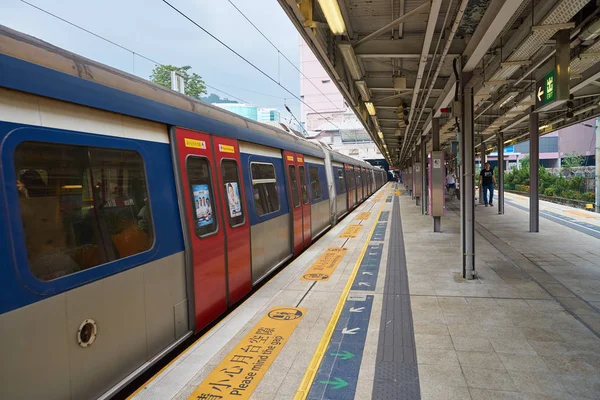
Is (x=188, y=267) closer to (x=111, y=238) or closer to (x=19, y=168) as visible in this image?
(x=111, y=238)

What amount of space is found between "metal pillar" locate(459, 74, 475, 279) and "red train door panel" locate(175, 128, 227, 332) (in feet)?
12.8

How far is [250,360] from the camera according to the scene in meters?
3.62

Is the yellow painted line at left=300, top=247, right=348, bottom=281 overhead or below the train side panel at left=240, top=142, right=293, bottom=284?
below

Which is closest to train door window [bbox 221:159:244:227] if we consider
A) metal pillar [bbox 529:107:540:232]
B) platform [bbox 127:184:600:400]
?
platform [bbox 127:184:600:400]

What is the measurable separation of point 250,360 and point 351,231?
821 centimetres

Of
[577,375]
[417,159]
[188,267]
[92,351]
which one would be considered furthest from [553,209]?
[92,351]

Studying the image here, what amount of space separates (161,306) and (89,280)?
93 centimetres

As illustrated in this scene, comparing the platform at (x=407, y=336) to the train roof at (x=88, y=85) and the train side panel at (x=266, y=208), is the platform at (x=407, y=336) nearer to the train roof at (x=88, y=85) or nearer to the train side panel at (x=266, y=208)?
the train side panel at (x=266, y=208)

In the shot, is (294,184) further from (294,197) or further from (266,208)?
(266,208)

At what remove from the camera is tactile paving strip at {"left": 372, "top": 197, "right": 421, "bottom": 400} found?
10.2 feet

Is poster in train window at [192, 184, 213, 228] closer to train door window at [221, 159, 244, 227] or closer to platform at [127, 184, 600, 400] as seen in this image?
train door window at [221, 159, 244, 227]

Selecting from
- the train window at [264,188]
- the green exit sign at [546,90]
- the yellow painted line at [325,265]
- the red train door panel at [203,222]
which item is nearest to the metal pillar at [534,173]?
the green exit sign at [546,90]

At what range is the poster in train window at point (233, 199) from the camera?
502 cm

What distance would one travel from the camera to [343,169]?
51.0ft
